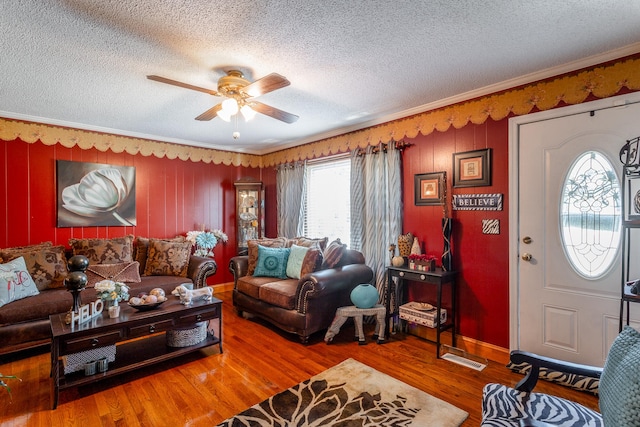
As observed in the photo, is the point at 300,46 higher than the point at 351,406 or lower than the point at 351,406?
higher

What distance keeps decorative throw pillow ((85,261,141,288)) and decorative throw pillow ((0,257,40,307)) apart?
1.56 ft

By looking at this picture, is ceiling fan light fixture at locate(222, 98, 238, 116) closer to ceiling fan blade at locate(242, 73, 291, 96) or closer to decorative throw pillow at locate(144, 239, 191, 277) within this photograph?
ceiling fan blade at locate(242, 73, 291, 96)

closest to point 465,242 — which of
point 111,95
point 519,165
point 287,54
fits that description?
point 519,165

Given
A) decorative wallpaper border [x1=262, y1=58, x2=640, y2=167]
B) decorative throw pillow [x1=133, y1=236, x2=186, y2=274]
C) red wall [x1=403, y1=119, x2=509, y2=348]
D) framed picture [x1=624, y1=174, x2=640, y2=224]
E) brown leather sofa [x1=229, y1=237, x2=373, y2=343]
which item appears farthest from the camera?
decorative throw pillow [x1=133, y1=236, x2=186, y2=274]

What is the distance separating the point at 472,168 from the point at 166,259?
377 centimetres

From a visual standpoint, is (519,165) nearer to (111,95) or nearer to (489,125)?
(489,125)

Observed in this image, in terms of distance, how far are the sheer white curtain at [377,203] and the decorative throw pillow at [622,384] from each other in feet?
7.98

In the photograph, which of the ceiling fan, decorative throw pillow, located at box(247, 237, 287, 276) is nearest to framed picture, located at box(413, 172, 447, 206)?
the ceiling fan

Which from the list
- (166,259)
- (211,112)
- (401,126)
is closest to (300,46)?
(211,112)

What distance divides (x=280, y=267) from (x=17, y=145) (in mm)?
3370

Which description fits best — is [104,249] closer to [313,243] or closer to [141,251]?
[141,251]

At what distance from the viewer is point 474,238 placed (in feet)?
10.1

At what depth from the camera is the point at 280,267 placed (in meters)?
4.00

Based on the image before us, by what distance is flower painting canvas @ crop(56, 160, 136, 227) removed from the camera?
4023 millimetres
